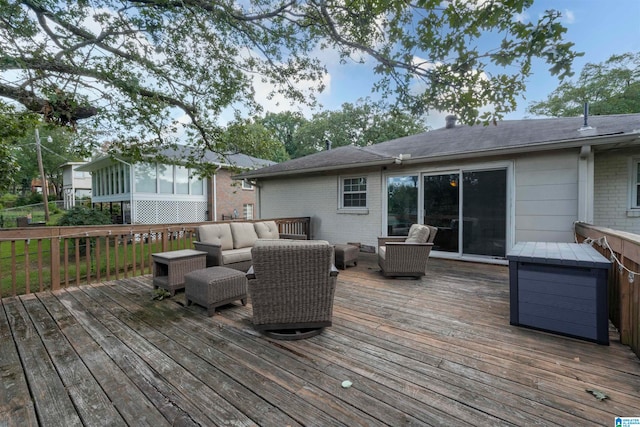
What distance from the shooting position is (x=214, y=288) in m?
3.11

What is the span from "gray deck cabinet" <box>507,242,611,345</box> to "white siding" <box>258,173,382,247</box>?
4.24m

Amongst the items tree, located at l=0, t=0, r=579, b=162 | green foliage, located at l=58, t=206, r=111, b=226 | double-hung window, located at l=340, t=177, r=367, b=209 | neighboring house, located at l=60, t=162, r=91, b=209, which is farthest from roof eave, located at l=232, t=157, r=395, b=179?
neighboring house, located at l=60, t=162, r=91, b=209

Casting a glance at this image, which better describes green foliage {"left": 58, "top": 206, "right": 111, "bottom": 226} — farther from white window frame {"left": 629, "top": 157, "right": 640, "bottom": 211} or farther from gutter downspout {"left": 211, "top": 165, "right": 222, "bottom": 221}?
white window frame {"left": 629, "top": 157, "right": 640, "bottom": 211}

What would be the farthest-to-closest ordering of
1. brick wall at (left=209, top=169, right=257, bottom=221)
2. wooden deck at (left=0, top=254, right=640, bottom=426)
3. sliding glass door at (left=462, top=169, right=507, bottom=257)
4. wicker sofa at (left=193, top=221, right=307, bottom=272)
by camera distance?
brick wall at (left=209, top=169, right=257, bottom=221) < sliding glass door at (left=462, top=169, right=507, bottom=257) < wicker sofa at (left=193, top=221, right=307, bottom=272) < wooden deck at (left=0, top=254, right=640, bottom=426)

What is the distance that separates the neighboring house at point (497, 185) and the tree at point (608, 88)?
34.9 ft

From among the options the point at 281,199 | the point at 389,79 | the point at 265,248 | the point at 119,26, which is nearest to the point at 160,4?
the point at 119,26

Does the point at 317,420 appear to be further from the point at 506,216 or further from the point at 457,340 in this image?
the point at 506,216

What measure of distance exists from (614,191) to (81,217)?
41.9ft

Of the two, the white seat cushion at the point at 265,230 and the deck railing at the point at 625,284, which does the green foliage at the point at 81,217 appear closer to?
the white seat cushion at the point at 265,230

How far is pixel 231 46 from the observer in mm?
6203

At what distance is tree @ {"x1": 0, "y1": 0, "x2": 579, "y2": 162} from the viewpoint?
2.90m

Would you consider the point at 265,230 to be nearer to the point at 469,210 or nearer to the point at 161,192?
the point at 469,210

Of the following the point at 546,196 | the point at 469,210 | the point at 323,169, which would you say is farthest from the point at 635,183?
the point at 323,169

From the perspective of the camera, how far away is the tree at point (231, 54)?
290 cm
